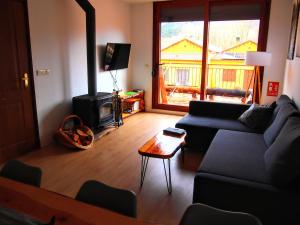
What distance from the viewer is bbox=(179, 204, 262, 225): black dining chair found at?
1139 millimetres

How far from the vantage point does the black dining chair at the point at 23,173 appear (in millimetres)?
1577

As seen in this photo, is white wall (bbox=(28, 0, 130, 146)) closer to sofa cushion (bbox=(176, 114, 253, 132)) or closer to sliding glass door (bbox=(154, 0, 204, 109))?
sliding glass door (bbox=(154, 0, 204, 109))

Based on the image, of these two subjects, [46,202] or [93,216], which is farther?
[46,202]

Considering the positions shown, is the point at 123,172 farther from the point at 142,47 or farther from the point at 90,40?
the point at 142,47

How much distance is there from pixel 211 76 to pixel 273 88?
1.48m

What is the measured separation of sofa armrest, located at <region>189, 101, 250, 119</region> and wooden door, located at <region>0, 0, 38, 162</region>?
2.64m

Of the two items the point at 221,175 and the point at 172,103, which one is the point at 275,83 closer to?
the point at 172,103

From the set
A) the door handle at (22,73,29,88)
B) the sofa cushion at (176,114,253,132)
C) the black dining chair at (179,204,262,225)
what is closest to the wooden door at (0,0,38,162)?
the door handle at (22,73,29,88)

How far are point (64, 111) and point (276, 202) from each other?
3.53 meters

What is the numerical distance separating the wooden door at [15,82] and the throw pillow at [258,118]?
322 cm

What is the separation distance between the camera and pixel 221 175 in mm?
2250

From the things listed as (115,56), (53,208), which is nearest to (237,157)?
(53,208)

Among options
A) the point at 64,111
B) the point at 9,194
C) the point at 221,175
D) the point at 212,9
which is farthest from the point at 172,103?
the point at 9,194

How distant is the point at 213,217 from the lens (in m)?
1.18
